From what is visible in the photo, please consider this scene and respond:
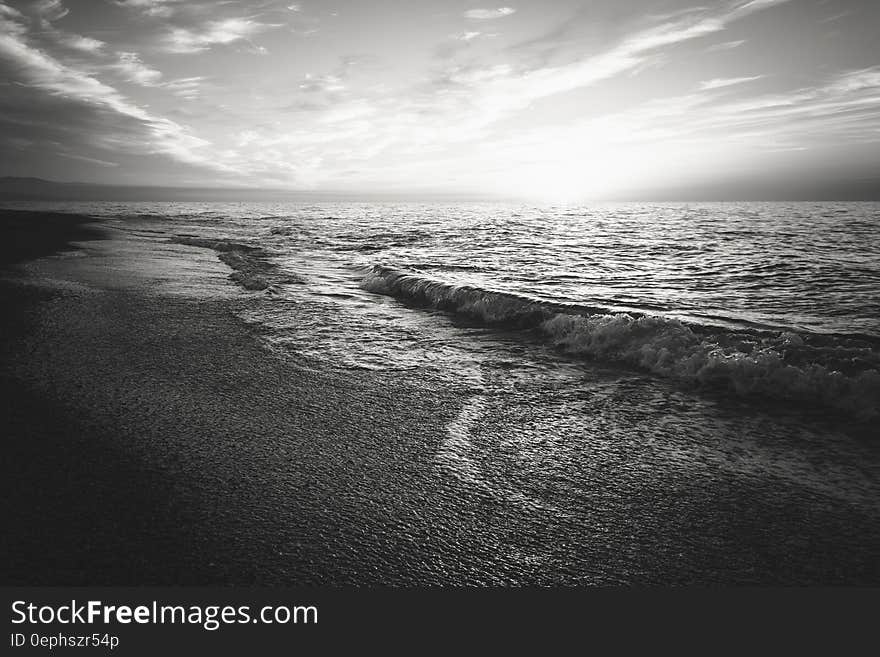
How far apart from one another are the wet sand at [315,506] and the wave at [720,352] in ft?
9.12

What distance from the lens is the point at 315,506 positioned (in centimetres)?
353

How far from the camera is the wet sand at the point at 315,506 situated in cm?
288

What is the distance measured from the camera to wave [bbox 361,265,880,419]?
604cm

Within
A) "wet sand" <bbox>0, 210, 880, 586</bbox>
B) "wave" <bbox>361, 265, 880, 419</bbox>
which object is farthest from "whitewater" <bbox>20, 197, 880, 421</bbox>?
"wet sand" <bbox>0, 210, 880, 586</bbox>

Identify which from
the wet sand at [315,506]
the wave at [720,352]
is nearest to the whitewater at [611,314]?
the wave at [720,352]

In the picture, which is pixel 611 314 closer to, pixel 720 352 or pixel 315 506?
pixel 720 352

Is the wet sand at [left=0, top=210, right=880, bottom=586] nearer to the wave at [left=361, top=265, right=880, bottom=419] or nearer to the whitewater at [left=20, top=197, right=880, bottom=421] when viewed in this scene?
the whitewater at [left=20, top=197, right=880, bottom=421]

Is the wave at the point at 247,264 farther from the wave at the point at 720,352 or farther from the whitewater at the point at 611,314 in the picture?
the wave at the point at 720,352

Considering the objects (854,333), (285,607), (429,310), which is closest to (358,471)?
(285,607)

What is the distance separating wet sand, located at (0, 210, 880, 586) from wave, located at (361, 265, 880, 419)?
2780 mm

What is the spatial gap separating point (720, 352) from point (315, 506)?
632 cm

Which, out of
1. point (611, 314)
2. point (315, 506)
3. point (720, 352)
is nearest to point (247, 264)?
point (611, 314)

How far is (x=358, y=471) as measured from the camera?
4.04m

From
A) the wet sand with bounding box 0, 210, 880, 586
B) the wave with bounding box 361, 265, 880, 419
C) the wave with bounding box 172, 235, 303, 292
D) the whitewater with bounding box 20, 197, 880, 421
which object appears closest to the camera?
the wet sand with bounding box 0, 210, 880, 586
